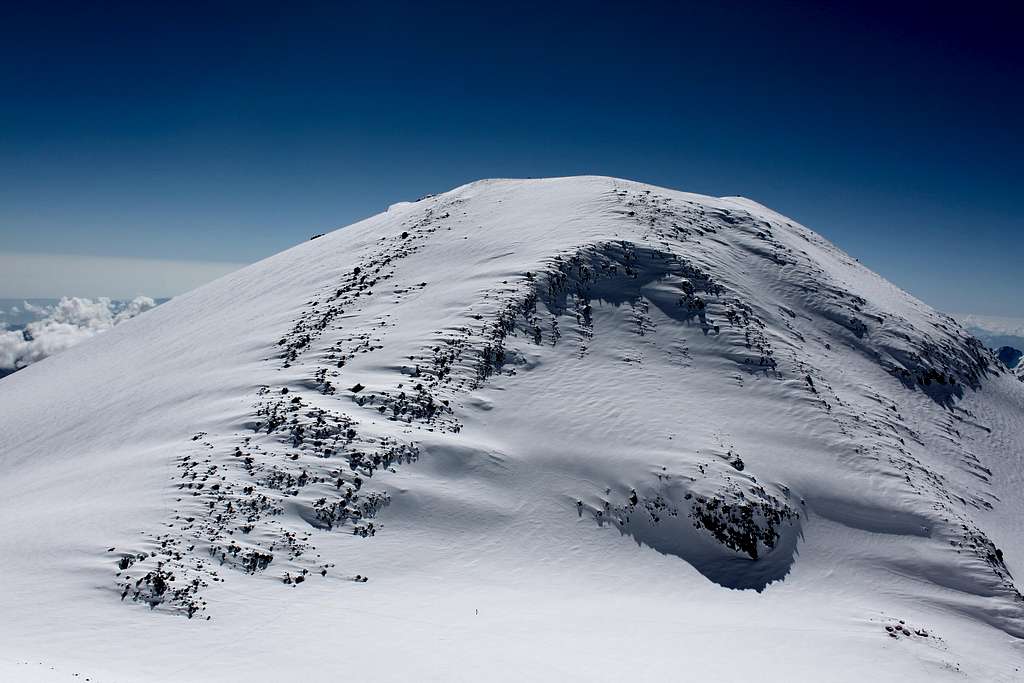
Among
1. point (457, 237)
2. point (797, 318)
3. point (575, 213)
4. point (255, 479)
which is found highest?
point (575, 213)

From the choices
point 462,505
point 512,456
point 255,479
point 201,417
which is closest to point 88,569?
point 255,479

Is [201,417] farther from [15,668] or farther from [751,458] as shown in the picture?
[751,458]

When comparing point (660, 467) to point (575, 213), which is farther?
point (575, 213)

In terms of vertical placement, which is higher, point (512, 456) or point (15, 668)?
point (512, 456)

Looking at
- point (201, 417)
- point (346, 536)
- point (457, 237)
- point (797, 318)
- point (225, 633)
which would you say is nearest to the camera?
point (225, 633)

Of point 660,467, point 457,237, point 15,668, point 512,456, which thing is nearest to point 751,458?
point 660,467

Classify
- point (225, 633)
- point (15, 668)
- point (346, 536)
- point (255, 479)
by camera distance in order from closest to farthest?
1. point (15, 668)
2. point (225, 633)
3. point (346, 536)
4. point (255, 479)
